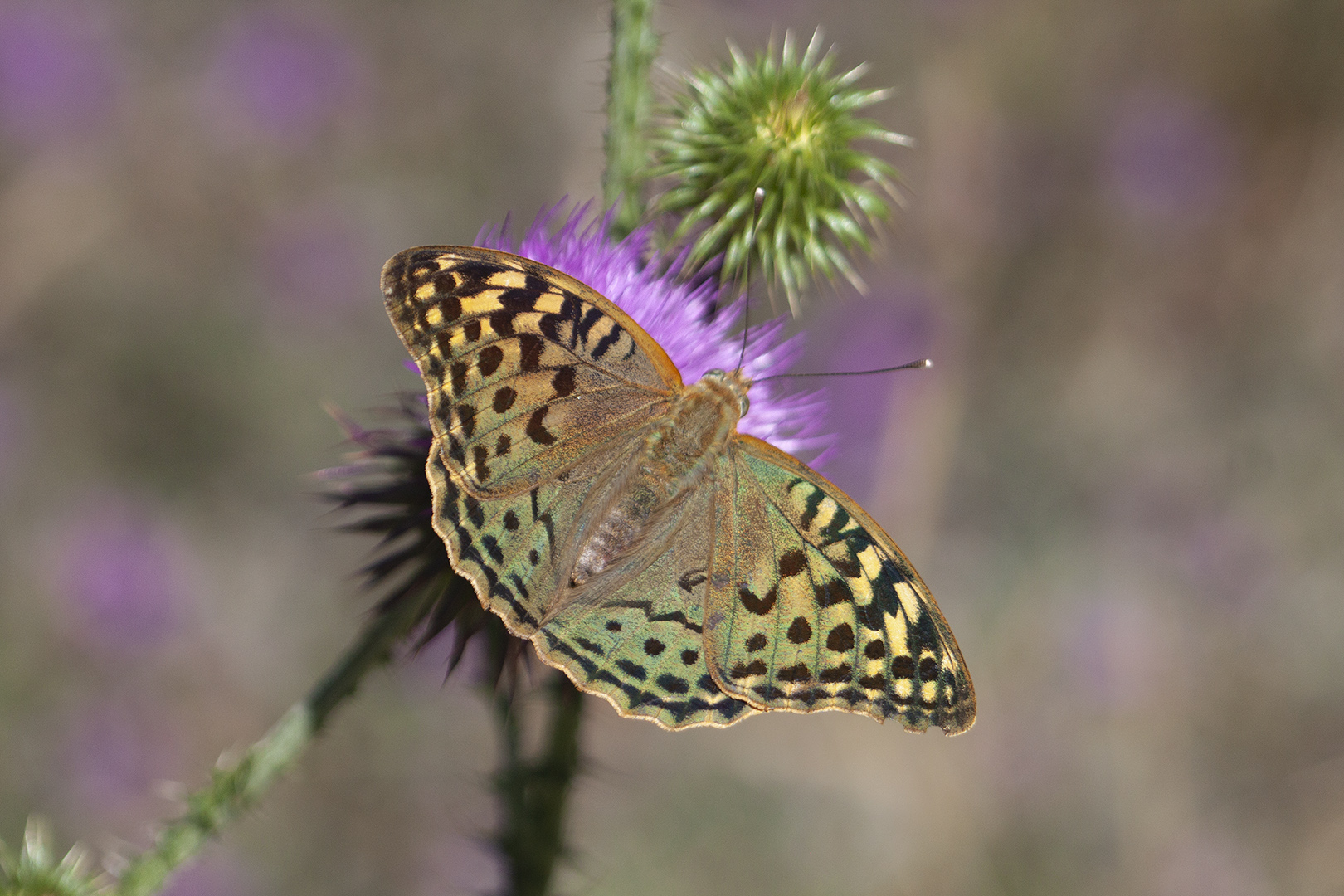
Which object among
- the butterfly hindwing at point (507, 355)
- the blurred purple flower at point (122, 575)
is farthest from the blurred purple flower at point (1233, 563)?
the blurred purple flower at point (122, 575)

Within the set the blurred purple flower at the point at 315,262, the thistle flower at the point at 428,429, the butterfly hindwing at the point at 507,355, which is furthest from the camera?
the blurred purple flower at the point at 315,262

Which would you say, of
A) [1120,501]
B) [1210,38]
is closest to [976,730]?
[1120,501]

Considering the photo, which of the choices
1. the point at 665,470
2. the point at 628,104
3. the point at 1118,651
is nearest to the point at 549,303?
the point at 665,470

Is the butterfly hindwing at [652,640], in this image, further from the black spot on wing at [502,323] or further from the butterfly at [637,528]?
the black spot on wing at [502,323]

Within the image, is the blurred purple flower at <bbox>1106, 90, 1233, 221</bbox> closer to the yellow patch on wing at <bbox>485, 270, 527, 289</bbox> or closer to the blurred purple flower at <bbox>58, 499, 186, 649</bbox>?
the yellow patch on wing at <bbox>485, 270, 527, 289</bbox>

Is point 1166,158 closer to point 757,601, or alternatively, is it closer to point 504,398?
point 757,601

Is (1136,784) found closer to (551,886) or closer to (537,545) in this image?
(551,886)
